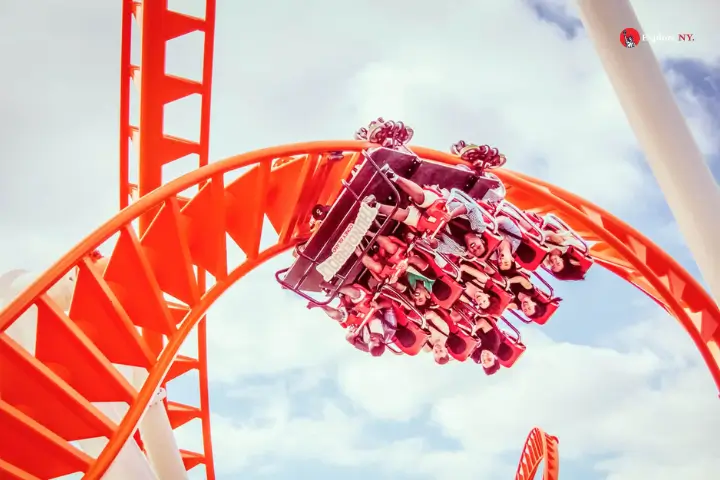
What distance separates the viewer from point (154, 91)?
237 inches

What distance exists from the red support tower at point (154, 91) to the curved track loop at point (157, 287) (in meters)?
0.47

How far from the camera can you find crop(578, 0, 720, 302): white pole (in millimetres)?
4504

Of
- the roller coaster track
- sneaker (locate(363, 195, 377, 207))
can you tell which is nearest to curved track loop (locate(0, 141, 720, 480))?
the roller coaster track

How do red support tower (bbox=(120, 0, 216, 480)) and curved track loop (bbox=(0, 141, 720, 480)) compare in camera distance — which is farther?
red support tower (bbox=(120, 0, 216, 480))

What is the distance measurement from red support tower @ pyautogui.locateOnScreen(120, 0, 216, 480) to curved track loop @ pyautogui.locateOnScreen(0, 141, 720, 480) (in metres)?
0.47

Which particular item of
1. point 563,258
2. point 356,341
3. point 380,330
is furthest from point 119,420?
point 563,258

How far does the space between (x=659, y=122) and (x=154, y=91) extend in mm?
4066

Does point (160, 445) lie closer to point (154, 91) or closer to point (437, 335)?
point (437, 335)

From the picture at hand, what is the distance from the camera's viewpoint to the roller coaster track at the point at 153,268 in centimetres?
510

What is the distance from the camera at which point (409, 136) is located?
6.12 meters

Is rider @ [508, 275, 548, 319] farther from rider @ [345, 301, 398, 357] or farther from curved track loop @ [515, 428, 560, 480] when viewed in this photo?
curved track loop @ [515, 428, 560, 480]

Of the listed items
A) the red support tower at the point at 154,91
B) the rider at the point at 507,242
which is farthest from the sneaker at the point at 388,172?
the red support tower at the point at 154,91

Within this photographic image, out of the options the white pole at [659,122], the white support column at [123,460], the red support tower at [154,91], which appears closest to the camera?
the white pole at [659,122]

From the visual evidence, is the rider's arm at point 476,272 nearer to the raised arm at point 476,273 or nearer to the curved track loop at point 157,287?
the raised arm at point 476,273
